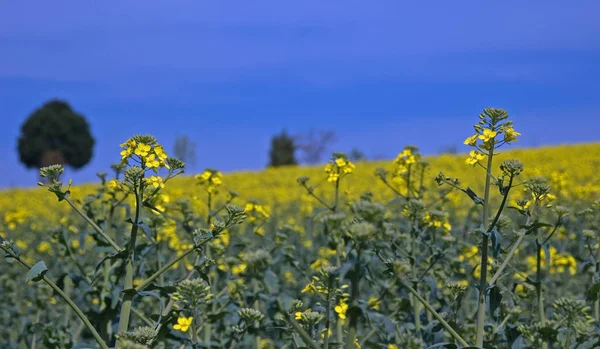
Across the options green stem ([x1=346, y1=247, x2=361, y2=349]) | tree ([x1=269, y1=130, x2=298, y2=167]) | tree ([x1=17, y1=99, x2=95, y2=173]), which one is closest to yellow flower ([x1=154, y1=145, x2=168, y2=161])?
green stem ([x1=346, y1=247, x2=361, y2=349])

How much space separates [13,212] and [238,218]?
5605 millimetres

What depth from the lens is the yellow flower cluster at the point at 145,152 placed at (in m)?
3.37

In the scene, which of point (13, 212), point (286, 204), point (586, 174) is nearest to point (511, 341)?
point (13, 212)

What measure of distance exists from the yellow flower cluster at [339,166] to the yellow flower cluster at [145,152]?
1775 mm

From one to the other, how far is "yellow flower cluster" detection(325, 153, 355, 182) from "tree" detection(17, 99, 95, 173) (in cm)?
6145

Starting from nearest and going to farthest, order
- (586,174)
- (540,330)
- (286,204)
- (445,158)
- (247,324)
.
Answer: (540,330) < (247,324) < (286,204) < (586,174) < (445,158)

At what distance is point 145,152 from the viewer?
11.1ft

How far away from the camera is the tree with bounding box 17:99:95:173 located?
63.7 metres

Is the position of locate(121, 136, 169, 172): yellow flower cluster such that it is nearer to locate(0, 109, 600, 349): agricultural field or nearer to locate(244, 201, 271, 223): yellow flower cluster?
locate(0, 109, 600, 349): agricultural field

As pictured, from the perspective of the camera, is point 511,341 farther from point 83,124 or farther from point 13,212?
point 83,124

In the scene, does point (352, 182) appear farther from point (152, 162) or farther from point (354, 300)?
point (354, 300)

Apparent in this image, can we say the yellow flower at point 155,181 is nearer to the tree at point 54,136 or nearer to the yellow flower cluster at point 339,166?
the yellow flower cluster at point 339,166

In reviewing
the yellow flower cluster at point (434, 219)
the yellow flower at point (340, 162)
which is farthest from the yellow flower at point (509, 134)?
the yellow flower at point (340, 162)

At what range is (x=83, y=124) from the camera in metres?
66.6
